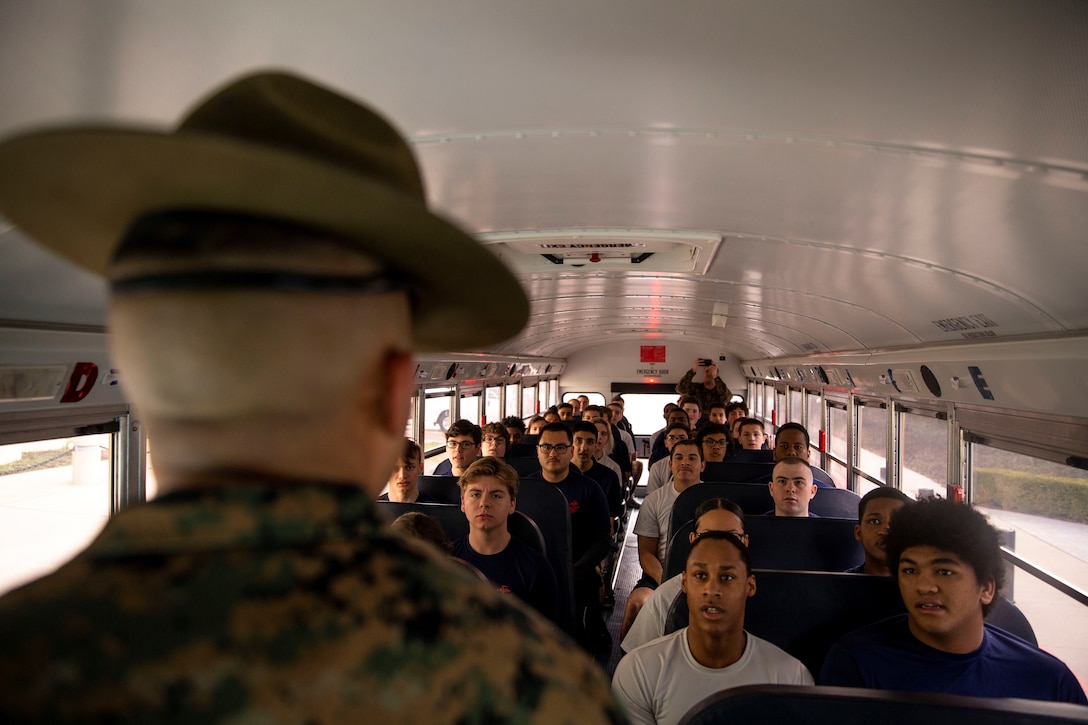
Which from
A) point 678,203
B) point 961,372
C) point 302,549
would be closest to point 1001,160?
point 678,203

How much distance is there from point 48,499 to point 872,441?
869 centimetres

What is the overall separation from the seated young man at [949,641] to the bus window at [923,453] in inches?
133

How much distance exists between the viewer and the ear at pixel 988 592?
9.50ft

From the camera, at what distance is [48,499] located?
4.11 metres

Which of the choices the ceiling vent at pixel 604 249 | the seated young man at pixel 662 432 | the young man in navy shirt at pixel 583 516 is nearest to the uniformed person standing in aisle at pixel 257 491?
the ceiling vent at pixel 604 249

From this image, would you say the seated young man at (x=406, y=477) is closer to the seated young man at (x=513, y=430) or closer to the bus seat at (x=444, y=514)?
the bus seat at (x=444, y=514)

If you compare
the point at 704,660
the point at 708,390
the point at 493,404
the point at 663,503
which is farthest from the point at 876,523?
the point at 493,404

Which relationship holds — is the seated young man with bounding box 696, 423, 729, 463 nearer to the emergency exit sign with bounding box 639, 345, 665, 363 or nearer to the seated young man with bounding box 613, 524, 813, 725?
the seated young man with bounding box 613, 524, 813, 725

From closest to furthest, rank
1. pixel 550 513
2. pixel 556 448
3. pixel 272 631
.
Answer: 1. pixel 272 631
2. pixel 550 513
3. pixel 556 448

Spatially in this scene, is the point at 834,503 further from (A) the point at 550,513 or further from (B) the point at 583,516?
(A) the point at 550,513

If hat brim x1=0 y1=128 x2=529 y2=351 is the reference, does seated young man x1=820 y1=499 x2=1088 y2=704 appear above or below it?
below

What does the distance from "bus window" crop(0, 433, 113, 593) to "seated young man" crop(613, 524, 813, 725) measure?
10.7 feet

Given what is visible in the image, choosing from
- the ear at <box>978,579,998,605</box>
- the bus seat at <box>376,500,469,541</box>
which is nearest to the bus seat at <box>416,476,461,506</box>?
the bus seat at <box>376,500,469,541</box>

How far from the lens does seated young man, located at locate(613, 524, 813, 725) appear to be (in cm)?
284
